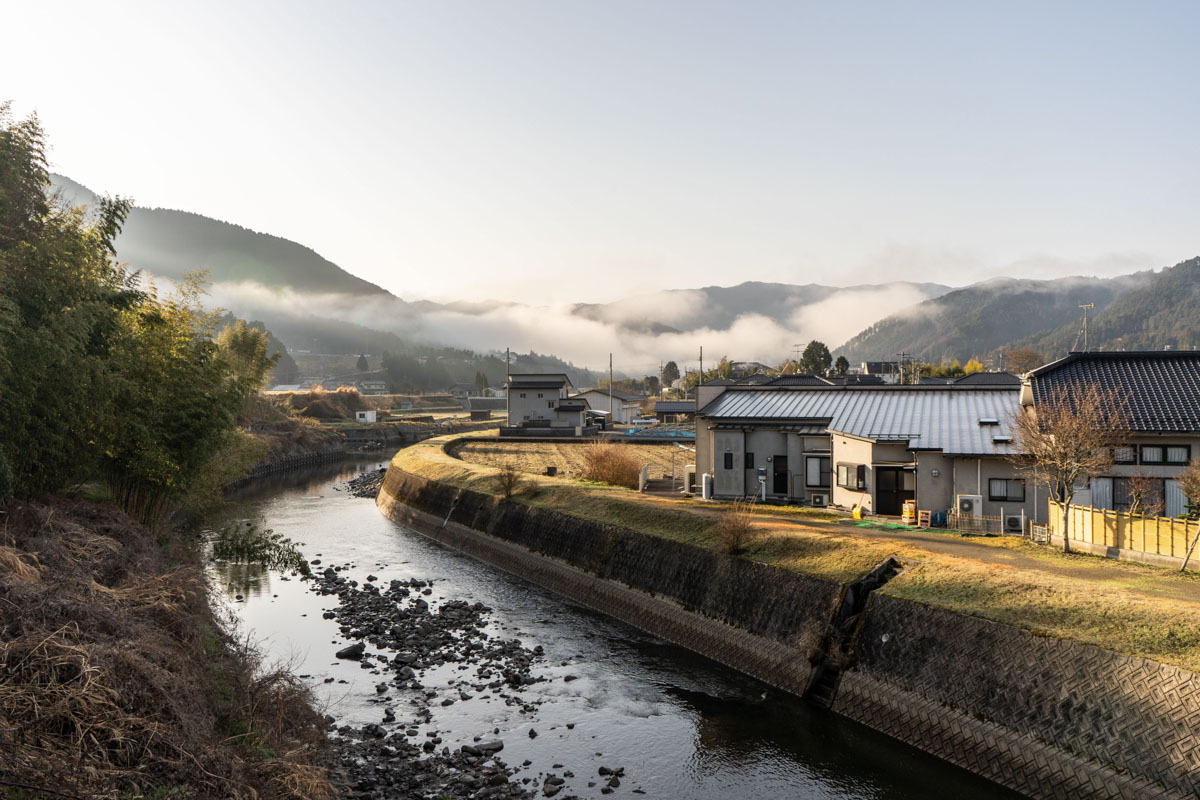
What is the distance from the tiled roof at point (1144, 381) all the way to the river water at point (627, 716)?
16.9 metres

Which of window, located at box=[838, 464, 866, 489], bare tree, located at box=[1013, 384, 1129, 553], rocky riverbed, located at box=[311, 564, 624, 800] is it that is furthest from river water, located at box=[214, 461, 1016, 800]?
window, located at box=[838, 464, 866, 489]

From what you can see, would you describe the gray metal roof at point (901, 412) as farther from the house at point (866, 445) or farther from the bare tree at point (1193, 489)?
the bare tree at point (1193, 489)

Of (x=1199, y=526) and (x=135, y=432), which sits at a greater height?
(x=135, y=432)

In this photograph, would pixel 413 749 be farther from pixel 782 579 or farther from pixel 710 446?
pixel 710 446

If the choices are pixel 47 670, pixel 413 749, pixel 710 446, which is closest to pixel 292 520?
pixel 710 446

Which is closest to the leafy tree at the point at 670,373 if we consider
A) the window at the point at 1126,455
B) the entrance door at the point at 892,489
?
the entrance door at the point at 892,489

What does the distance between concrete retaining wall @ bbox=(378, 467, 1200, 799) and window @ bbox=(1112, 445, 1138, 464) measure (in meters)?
12.1

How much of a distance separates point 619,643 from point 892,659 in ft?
30.8

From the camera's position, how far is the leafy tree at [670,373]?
635 feet

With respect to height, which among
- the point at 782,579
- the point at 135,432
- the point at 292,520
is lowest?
the point at 292,520

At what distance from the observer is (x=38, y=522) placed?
17547mm

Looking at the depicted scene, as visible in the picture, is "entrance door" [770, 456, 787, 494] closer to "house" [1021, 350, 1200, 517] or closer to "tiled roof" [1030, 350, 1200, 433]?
"house" [1021, 350, 1200, 517]

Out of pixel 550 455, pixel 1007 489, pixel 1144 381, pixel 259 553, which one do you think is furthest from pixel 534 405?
pixel 1144 381

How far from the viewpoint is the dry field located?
53166 mm
